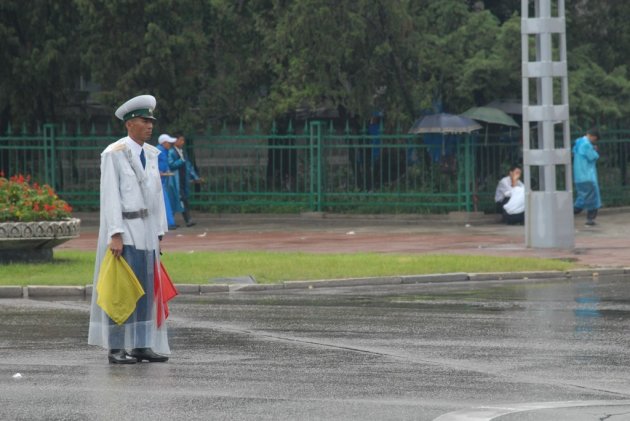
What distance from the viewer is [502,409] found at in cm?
902

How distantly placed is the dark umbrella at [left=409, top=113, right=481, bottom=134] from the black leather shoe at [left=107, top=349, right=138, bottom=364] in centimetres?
1772

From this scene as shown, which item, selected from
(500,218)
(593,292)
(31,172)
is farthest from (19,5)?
(593,292)

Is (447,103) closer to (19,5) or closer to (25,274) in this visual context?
(19,5)

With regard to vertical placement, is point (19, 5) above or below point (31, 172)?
above

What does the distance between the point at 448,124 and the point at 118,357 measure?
59.0ft

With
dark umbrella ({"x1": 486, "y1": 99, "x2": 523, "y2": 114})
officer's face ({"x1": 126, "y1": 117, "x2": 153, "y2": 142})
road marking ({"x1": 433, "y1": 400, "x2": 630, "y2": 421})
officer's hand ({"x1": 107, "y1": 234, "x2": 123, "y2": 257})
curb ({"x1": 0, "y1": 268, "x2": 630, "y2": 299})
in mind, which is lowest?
road marking ({"x1": 433, "y1": 400, "x2": 630, "y2": 421})

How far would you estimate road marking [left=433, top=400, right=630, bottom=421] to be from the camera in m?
8.72

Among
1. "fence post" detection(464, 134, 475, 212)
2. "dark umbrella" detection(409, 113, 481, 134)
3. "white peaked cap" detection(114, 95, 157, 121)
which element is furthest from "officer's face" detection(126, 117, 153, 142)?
"fence post" detection(464, 134, 475, 212)

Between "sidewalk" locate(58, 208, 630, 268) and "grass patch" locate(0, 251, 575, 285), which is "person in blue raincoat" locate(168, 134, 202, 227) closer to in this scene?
"sidewalk" locate(58, 208, 630, 268)

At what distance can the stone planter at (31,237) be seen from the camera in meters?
19.3

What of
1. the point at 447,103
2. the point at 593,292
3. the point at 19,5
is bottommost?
the point at 593,292

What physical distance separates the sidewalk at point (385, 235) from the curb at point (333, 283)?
2.96ft

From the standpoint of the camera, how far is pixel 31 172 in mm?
32781

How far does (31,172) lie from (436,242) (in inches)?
447
